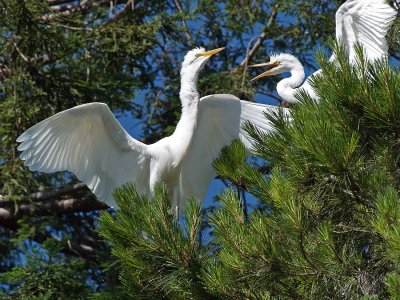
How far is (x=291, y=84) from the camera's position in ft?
18.3

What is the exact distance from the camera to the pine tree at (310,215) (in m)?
3.23

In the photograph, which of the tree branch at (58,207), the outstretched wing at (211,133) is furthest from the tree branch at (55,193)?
the outstretched wing at (211,133)

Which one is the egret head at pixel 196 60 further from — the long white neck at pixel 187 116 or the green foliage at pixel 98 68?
the green foliage at pixel 98 68

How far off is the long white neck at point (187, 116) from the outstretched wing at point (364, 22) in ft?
2.49

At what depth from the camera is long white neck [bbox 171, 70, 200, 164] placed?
5180 mm

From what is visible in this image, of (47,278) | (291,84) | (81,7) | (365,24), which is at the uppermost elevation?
(81,7)

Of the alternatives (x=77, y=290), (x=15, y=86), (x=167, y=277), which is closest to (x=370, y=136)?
(x=167, y=277)

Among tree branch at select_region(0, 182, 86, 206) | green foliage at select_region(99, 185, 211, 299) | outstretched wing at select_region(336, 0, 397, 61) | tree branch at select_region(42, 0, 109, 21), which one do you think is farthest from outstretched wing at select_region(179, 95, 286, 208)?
tree branch at select_region(42, 0, 109, 21)

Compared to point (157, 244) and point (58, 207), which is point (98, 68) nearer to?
point (58, 207)

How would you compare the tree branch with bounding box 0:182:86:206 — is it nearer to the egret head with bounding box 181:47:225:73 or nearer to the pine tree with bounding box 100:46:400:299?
the egret head with bounding box 181:47:225:73

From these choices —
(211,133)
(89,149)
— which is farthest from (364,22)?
(89,149)

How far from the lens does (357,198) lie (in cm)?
334

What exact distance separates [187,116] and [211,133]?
388 millimetres

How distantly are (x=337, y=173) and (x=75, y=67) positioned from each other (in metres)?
4.09
